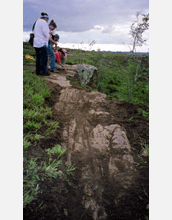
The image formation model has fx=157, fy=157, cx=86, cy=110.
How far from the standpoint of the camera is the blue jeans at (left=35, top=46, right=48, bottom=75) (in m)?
5.61

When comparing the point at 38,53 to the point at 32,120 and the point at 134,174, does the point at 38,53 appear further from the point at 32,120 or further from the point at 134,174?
the point at 134,174

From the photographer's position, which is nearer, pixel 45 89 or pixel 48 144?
pixel 48 144

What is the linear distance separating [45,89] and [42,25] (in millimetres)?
2138

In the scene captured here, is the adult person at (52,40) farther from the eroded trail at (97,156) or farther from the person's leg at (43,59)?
the eroded trail at (97,156)

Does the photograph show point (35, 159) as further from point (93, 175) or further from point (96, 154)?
point (96, 154)

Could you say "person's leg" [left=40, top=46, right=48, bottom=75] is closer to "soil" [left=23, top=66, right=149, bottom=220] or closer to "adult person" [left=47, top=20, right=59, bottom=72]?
"adult person" [left=47, top=20, right=59, bottom=72]

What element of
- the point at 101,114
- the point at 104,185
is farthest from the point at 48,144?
the point at 101,114

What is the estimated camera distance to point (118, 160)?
8.53 ft

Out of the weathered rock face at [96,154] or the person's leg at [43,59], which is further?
the person's leg at [43,59]

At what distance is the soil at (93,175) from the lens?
1.78m

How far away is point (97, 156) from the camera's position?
2.70m

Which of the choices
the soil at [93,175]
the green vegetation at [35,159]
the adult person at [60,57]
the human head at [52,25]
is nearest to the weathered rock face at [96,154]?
the soil at [93,175]

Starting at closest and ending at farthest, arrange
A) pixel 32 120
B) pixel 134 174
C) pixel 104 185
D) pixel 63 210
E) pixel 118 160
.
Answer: pixel 63 210, pixel 104 185, pixel 134 174, pixel 118 160, pixel 32 120

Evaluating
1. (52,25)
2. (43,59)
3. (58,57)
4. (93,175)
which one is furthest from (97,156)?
(58,57)
